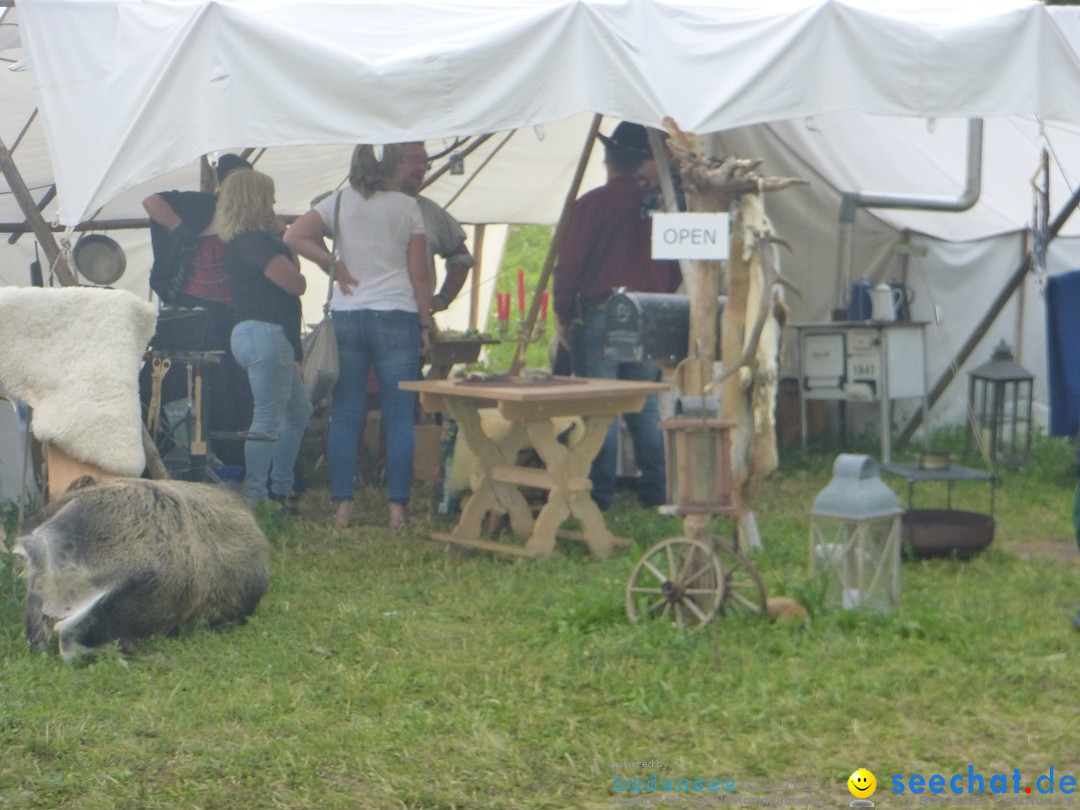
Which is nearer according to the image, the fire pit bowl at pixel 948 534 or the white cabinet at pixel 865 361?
the fire pit bowl at pixel 948 534

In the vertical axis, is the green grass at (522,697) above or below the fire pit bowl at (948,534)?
below

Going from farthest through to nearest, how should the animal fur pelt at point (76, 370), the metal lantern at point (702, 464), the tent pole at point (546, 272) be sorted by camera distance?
the tent pole at point (546, 272) < the animal fur pelt at point (76, 370) < the metal lantern at point (702, 464)

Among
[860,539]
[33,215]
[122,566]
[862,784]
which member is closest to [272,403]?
[33,215]

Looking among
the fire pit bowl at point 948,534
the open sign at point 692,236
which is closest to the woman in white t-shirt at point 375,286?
the open sign at point 692,236

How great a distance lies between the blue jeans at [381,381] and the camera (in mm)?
5785

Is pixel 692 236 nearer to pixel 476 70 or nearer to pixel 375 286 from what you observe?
pixel 476 70

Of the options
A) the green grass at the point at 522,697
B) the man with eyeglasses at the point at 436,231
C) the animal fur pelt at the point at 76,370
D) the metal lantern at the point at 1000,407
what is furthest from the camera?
the metal lantern at the point at 1000,407

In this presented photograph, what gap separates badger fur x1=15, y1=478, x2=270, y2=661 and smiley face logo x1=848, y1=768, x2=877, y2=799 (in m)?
2.05

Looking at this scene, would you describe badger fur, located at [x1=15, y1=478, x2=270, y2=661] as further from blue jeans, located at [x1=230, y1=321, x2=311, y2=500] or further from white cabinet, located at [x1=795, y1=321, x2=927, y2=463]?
white cabinet, located at [x1=795, y1=321, x2=927, y2=463]

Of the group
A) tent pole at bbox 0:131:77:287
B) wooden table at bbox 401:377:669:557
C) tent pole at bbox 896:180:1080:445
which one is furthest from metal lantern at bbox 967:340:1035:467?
tent pole at bbox 0:131:77:287

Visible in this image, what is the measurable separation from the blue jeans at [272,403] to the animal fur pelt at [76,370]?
1.41m

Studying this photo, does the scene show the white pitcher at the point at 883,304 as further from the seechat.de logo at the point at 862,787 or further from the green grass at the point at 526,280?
the seechat.de logo at the point at 862,787

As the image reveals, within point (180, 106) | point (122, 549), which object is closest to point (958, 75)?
point (180, 106)

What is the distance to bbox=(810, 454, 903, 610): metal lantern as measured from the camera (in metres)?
4.35
